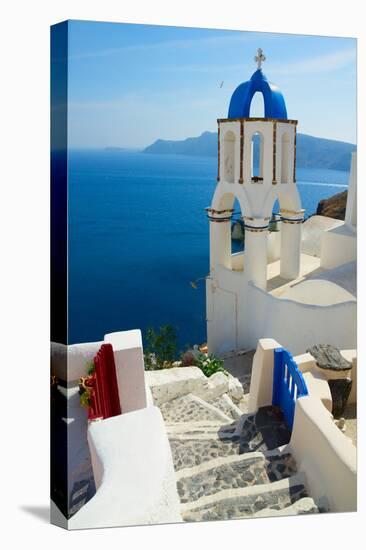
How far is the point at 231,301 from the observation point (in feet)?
41.3

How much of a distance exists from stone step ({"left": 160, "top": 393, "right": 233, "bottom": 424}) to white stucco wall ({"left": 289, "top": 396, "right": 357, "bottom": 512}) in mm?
2026

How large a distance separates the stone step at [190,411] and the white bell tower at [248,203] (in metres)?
2.90

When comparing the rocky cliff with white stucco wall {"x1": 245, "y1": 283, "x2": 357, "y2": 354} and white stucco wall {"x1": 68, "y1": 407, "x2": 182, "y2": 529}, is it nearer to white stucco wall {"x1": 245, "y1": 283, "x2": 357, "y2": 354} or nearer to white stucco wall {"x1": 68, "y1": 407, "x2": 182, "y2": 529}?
white stucco wall {"x1": 245, "y1": 283, "x2": 357, "y2": 354}

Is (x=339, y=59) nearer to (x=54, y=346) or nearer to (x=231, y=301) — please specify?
(x=54, y=346)

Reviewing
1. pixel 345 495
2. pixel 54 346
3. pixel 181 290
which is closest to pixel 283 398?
pixel 345 495

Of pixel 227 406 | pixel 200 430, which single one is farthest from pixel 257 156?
pixel 200 430

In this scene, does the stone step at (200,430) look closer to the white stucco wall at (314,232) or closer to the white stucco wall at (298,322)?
the white stucco wall at (298,322)

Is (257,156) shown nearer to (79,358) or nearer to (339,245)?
(339,245)

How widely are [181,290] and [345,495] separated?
36.5ft

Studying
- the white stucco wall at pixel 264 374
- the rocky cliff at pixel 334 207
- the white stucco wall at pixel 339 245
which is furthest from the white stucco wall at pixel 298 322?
the rocky cliff at pixel 334 207

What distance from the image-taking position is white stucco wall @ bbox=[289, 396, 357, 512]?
19.4 ft

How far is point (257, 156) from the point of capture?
1215cm

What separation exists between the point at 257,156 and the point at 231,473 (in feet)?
23.3

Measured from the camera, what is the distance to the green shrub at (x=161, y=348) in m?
11.2
